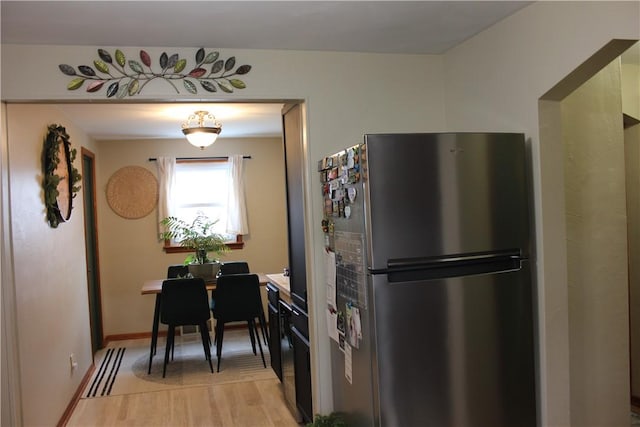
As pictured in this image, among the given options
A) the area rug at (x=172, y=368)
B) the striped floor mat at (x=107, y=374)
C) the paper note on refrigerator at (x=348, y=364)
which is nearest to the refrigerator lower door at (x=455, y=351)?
the paper note on refrigerator at (x=348, y=364)

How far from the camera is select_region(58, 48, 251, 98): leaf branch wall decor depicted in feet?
8.79

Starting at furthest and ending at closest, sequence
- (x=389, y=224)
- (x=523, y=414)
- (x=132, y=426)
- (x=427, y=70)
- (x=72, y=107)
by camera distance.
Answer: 1. (x=72, y=107)
2. (x=132, y=426)
3. (x=427, y=70)
4. (x=523, y=414)
5. (x=389, y=224)

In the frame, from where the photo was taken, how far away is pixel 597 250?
2945mm

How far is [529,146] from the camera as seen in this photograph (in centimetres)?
246

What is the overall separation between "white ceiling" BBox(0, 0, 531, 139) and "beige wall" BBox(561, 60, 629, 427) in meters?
0.80

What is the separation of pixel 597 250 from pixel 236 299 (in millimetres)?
3200

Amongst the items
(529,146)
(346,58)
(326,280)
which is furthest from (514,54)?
(326,280)

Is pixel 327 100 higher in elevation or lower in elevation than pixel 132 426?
higher

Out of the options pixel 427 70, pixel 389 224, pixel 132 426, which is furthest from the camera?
pixel 132 426

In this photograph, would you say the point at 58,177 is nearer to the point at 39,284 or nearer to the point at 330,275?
the point at 39,284

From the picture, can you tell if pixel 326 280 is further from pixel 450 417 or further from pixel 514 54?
pixel 514 54

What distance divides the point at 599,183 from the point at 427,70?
110 centimetres

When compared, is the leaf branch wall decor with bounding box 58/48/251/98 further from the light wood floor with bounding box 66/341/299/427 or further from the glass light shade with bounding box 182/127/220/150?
the light wood floor with bounding box 66/341/299/427

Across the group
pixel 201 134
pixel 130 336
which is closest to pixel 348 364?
pixel 201 134
